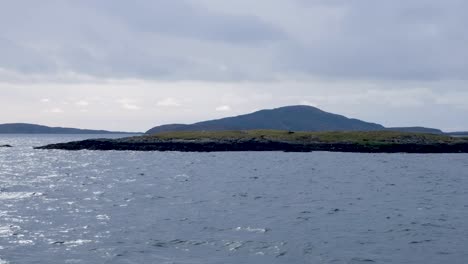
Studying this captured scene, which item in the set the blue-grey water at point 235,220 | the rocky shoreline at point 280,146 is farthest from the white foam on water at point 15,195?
the rocky shoreline at point 280,146

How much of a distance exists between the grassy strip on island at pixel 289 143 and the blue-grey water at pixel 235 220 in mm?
71485

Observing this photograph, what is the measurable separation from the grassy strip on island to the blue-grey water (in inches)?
2814

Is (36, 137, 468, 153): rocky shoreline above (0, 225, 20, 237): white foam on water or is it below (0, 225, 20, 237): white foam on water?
above

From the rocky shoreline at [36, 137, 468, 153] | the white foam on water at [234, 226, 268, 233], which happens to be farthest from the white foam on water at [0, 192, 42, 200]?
the rocky shoreline at [36, 137, 468, 153]

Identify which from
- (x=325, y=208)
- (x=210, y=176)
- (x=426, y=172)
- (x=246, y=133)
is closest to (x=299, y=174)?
(x=210, y=176)

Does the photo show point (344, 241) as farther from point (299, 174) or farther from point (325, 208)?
point (299, 174)

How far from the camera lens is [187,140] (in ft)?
497

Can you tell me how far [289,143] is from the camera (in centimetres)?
14500

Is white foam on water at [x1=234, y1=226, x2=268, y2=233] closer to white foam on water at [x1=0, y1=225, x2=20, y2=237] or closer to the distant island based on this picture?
white foam on water at [x1=0, y1=225, x2=20, y2=237]

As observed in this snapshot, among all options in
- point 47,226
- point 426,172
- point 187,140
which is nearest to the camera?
point 47,226

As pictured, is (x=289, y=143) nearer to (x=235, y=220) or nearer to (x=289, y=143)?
(x=289, y=143)

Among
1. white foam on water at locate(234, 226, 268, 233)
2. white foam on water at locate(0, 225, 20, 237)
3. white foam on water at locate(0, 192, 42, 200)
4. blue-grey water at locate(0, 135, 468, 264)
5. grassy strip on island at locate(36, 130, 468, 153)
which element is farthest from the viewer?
grassy strip on island at locate(36, 130, 468, 153)

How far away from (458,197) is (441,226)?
16576 millimetres

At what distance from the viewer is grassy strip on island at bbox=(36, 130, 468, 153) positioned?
141 metres
